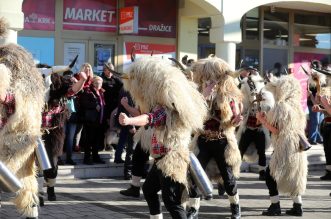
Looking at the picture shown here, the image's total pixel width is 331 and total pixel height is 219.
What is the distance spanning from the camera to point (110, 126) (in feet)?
36.0

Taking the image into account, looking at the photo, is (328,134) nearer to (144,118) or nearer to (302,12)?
(144,118)

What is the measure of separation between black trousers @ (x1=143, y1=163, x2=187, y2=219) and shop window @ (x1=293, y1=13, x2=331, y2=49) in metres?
12.6

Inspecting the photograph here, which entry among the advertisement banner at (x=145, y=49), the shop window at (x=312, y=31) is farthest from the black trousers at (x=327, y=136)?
the shop window at (x=312, y=31)

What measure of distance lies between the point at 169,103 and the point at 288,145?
9.07ft

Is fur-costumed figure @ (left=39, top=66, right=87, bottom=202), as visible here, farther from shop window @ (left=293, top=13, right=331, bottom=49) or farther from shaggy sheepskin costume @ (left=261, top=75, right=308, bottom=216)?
shop window @ (left=293, top=13, right=331, bottom=49)

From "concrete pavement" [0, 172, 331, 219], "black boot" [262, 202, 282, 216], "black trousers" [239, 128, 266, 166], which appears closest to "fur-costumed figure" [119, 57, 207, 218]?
"concrete pavement" [0, 172, 331, 219]

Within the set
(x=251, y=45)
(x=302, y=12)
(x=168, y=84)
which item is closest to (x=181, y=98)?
(x=168, y=84)

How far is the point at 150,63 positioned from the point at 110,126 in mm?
5337

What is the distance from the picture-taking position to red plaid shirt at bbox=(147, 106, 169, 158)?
554 cm

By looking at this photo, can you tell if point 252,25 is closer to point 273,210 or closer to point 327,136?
point 327,136

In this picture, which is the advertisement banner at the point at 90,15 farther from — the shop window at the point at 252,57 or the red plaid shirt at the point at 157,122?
the red plaid shirt at the point at 157,122

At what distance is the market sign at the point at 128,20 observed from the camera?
13414 mm

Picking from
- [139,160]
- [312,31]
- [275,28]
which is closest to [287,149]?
[139,160]

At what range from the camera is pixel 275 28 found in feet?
55.9
